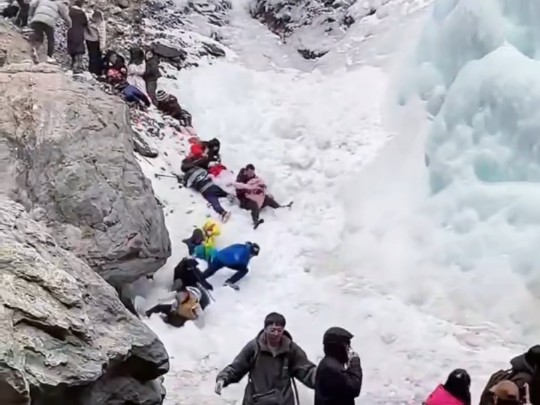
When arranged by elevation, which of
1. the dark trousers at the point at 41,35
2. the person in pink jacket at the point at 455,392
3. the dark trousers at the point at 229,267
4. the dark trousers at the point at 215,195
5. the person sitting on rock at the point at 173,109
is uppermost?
the person in pink jacket at the point at 455,392

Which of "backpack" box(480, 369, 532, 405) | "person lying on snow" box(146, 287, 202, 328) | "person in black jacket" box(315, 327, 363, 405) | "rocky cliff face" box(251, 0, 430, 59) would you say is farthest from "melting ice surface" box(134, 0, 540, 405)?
"backpack" box(480, 369, 532, 405)

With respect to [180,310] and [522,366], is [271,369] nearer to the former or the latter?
[522,366]

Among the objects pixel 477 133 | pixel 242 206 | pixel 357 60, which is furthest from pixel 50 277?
pixel 357 60

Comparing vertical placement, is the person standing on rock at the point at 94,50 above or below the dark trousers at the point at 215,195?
above

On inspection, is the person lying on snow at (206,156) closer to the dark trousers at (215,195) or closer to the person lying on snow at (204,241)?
the dark trousers at (215,195)

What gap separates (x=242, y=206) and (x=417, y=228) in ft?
7.60

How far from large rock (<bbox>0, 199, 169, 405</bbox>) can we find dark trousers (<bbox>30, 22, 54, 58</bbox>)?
736 centimetres

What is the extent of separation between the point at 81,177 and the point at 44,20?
172 inches

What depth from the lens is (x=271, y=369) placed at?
15.8 ft

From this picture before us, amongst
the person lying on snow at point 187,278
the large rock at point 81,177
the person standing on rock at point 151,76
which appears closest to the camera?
the large rock at point 81,177

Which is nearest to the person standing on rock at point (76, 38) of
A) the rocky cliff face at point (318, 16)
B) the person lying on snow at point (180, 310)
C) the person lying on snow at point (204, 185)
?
the person lying on snow at point (204, 185)

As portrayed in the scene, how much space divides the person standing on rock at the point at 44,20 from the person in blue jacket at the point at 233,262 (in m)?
4.35

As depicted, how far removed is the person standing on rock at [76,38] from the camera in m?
11.9

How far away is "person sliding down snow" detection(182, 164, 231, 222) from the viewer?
10.4 metres
